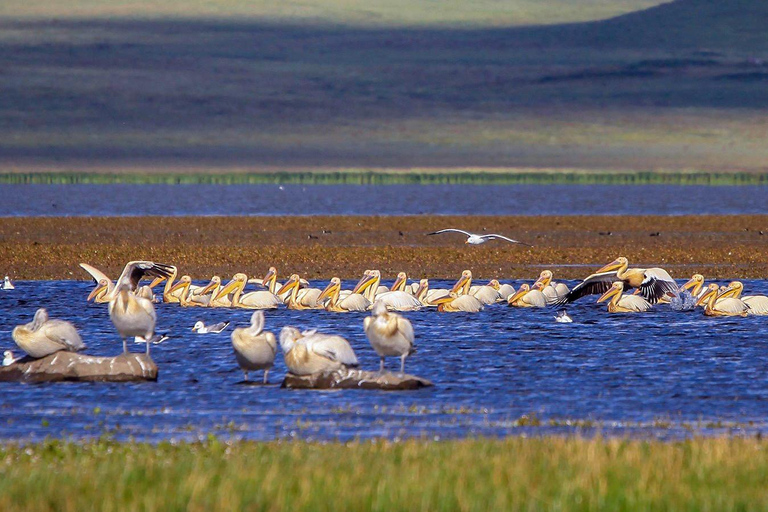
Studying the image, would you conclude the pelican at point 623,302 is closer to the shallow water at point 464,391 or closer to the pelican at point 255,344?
the shallow water at point 464,391

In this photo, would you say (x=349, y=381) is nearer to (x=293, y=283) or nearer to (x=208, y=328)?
(x=208, y=328)

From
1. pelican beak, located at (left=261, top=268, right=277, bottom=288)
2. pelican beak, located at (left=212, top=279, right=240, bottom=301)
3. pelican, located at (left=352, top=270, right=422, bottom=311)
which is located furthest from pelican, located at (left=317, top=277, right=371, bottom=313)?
pelican beak, located at (left=261, top=268, right=277, bottom=288)

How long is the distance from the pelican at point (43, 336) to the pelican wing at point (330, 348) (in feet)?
10.8

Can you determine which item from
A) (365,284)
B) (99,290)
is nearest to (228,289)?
(99,290)

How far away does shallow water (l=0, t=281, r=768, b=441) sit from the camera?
14.0 meters

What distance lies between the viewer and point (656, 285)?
26.1 metres

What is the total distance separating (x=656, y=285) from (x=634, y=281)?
1.15m

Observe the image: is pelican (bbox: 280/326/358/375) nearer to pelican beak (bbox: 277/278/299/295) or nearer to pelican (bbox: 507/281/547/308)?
pelican beak (bbox: 277/278/299/295)

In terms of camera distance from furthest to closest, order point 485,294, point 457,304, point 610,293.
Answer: point 485,294 → point 610,293 → point 457,304

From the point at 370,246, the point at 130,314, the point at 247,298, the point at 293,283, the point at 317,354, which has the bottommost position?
the point at 370,246

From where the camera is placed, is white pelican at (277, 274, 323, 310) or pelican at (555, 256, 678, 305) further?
white pelican at (277, 274, 323, 310)

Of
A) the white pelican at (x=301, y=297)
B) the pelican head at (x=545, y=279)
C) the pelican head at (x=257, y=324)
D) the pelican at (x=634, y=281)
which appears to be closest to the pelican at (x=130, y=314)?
the pelican head at (x=257, y=324)

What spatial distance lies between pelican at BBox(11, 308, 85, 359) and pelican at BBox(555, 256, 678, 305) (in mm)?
11781

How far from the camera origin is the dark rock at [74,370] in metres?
16.8
